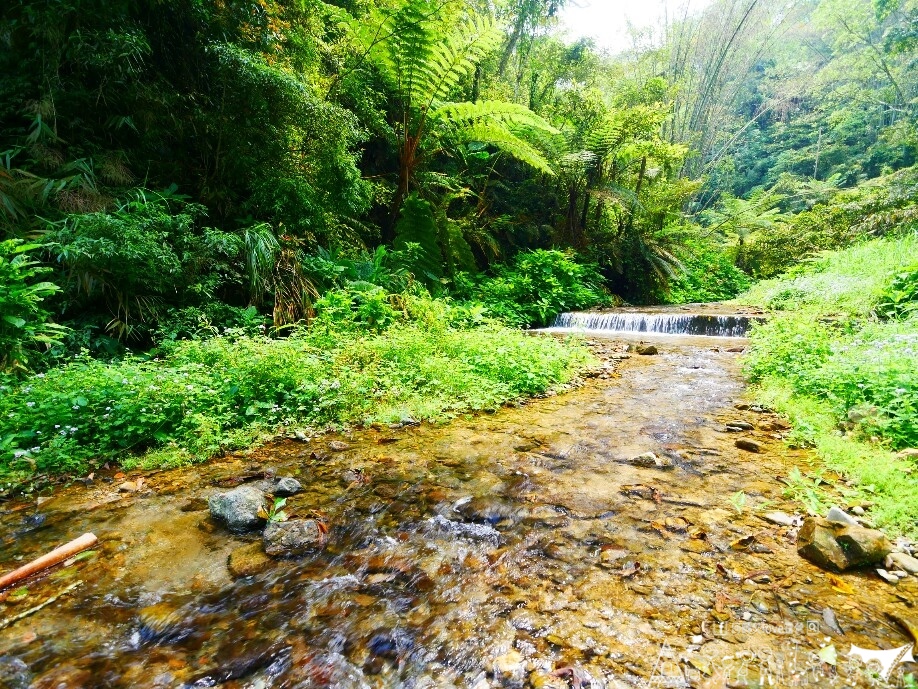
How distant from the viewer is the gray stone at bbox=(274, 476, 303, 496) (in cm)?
232

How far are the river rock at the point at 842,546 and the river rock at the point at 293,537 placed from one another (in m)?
2.04

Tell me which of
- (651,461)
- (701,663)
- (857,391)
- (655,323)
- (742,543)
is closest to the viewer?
(701,663)

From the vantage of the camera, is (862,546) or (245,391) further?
(245,391)

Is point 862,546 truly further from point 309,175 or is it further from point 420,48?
point 420,48

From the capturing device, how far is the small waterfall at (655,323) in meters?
7.98

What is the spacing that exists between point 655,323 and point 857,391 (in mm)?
5871

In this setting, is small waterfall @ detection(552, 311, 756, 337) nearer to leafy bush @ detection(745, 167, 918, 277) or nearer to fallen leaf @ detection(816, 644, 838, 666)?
leafy bush @ detection(745, 167, 918, 277)

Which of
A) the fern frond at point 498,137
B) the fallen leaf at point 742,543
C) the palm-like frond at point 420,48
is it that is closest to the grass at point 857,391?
the fallen leaf at point 742,543

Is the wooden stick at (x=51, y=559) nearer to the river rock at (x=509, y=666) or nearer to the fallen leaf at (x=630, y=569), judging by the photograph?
the river rock at (x=509, y=666)

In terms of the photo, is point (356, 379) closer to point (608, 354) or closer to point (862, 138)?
point (608, 354)

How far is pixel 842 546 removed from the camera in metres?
1.74

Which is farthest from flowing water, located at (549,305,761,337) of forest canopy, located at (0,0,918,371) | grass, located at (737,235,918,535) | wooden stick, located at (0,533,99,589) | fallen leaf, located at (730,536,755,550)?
wooden stick, located at (0,533,99,589)

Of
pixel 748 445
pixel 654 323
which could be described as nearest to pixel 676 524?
pixel 748 445

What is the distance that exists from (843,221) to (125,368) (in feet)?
45.4
